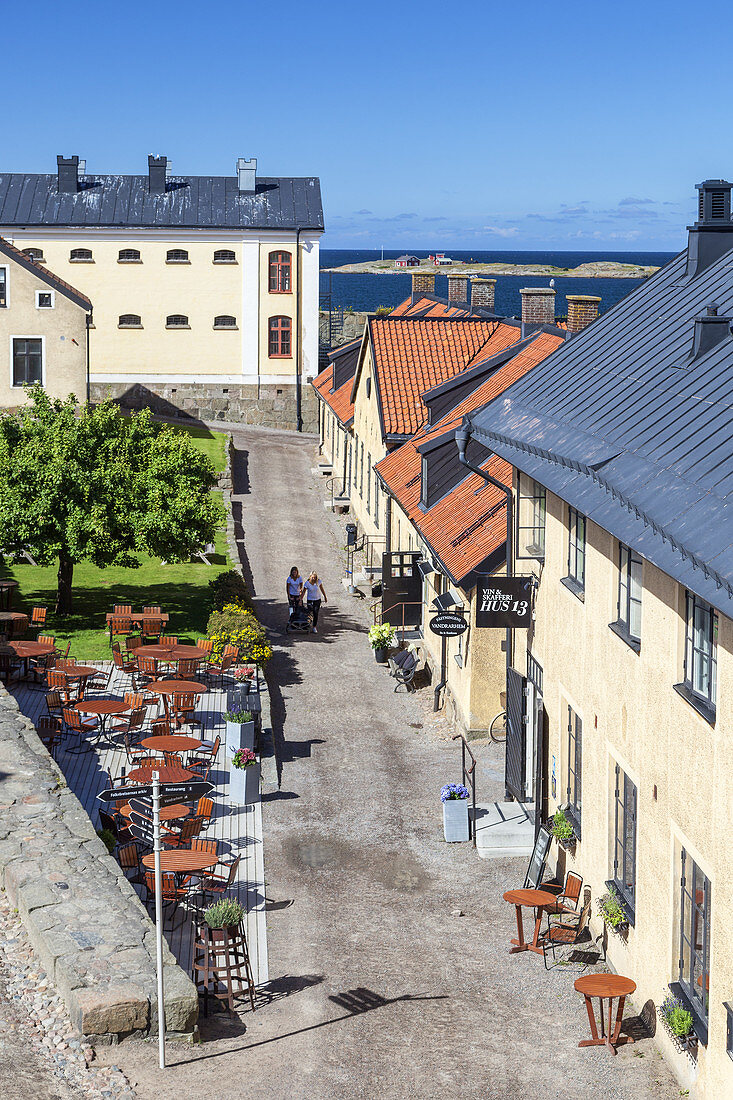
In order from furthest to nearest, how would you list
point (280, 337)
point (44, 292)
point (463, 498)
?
point (280, 337)
point (44, 292)
point (463, 498)

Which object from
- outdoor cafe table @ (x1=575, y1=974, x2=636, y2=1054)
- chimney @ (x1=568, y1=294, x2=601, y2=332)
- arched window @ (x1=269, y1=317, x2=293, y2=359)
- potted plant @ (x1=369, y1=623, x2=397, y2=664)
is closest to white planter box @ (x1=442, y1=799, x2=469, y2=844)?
outdoor cafe table @ (x1=575, y1=974, x2=636, y2=1054)

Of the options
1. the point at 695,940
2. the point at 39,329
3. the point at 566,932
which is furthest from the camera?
the point at 39,329

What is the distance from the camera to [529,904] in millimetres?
16797

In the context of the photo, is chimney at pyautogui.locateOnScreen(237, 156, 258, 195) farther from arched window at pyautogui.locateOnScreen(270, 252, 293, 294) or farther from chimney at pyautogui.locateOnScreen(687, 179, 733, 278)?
chimney at pyautogui.locateOnScreen(687, 179, 733, 278)

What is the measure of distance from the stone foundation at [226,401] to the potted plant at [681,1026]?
170 feet

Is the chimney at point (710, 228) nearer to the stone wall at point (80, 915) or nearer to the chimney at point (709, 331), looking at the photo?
the chimney at point (709, 331)

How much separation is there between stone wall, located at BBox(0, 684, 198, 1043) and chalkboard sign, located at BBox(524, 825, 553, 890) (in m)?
5.75

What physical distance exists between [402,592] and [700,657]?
56.7 feet

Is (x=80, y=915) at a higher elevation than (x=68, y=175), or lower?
lower

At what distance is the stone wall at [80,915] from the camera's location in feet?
44.2

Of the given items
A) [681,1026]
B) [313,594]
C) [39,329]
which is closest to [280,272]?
[39,329]

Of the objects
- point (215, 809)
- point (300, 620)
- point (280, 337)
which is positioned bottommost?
point (215, 809)

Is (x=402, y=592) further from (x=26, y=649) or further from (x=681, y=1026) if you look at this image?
(x=681, y=1026)

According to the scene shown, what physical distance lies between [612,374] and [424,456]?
12.2 meters
